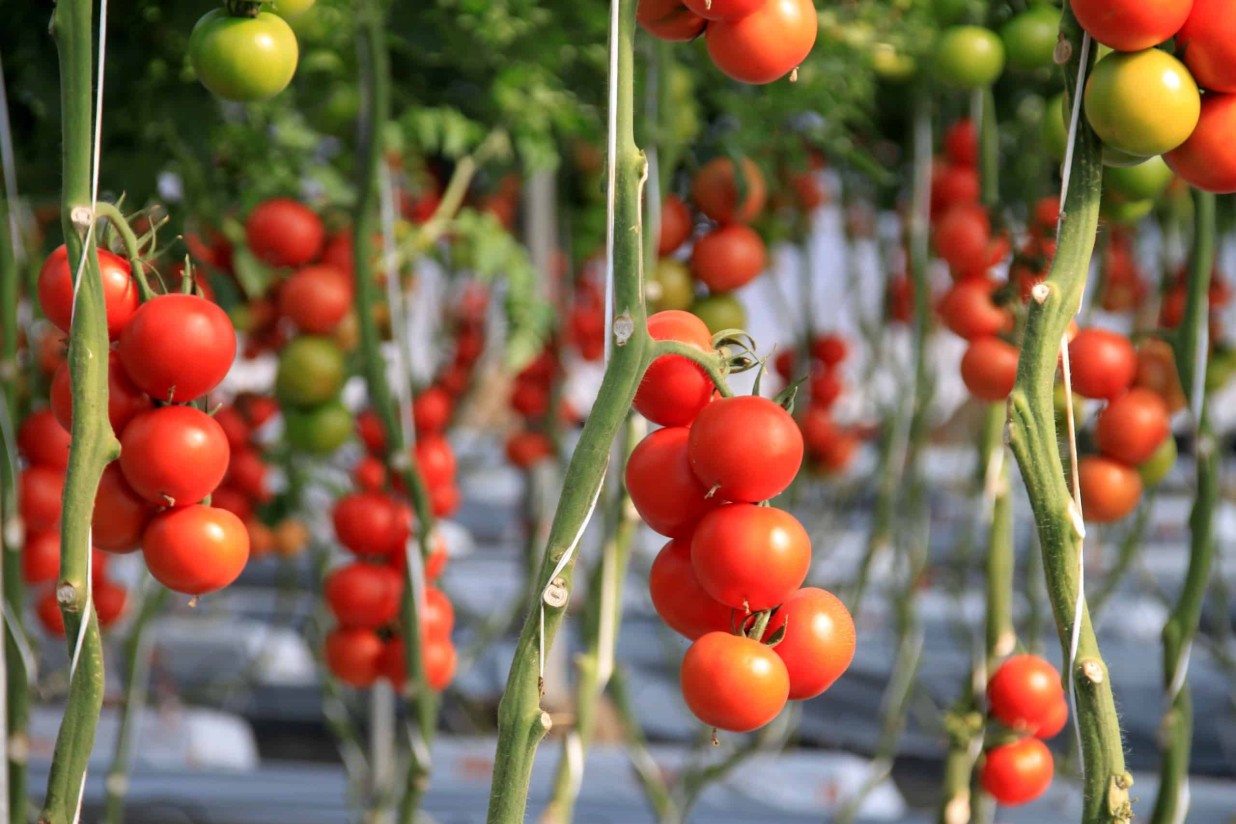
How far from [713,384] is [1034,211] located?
2.13ft

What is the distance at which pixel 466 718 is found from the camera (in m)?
2.21

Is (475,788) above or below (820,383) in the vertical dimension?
below

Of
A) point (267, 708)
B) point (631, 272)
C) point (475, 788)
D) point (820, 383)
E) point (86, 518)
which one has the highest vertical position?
point (631, 272)

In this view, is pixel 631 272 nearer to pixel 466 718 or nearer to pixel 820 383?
pixel 820 383

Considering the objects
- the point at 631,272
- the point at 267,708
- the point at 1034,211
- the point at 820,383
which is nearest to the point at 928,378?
the point at 820,383

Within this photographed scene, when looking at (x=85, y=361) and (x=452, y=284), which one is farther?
(x=452, y=284)

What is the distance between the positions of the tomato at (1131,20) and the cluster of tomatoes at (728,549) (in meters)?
0.21

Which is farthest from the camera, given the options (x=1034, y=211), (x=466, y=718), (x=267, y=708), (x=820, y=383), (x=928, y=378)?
(x=267, y=708)

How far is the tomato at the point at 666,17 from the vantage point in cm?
57

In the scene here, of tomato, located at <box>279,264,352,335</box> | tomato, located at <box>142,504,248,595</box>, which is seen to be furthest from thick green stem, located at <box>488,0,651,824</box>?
tomato, located at <box>279,264,352,335</box>

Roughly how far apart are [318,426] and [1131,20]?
857 millimetres

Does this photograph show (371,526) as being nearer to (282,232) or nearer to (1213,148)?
(282,232)

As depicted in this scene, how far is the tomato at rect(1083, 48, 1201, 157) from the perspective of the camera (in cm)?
52

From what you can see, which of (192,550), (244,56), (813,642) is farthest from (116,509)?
(813,642)
